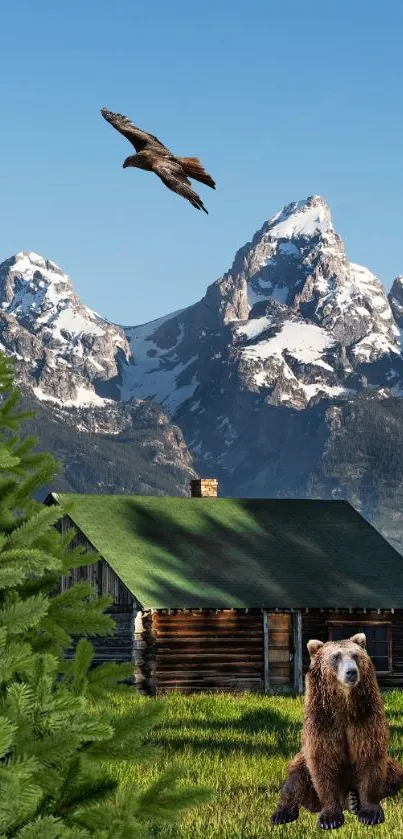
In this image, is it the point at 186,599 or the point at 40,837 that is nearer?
the point at 40,837

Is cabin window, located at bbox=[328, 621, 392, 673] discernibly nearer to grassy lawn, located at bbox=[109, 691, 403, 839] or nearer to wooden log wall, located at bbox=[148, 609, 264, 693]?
wooden log wall, located at bbox=[148, 609, 264, 693]

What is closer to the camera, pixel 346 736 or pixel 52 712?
pixel 52 712

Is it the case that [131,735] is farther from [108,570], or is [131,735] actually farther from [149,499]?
[149,499]

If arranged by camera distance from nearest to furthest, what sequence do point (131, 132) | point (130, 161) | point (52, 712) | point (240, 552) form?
point (52, 712), point (130, 161), point (131, 132), point (240, 552)

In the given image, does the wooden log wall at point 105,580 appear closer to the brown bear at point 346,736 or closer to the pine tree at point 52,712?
the brown bear at point 346,736

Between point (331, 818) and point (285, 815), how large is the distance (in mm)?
878

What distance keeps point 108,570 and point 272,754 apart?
60.5 feet

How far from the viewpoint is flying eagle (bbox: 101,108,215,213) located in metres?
11.4

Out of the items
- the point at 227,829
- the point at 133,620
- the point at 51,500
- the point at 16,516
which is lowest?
the point at 227,829

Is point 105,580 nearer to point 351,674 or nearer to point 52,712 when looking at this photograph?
point 351,674

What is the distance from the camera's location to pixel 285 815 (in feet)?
42.0

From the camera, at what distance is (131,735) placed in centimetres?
547

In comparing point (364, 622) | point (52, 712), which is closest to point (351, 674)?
point (52, 712)

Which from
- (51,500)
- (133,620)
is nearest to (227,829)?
(133,620)
